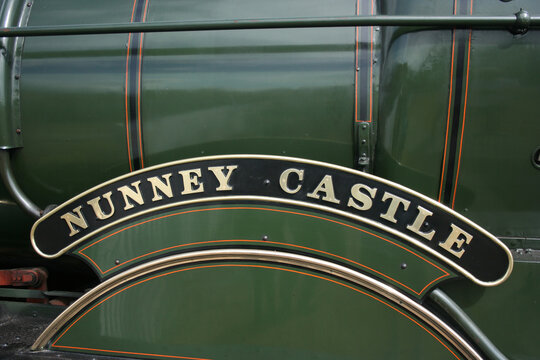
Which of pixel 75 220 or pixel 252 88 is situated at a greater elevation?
pixel 252 88

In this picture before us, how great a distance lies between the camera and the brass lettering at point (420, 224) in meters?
1.58

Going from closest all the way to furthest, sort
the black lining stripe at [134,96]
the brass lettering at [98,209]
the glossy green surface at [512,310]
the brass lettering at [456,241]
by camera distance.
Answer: the brass lettering at [456,241], the glossy green surface at [512,310], the brass lettering at [98,209], the black lining stripe at [134,96]

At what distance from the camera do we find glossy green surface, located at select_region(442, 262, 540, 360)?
1687 millimetres

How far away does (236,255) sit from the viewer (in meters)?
1.69

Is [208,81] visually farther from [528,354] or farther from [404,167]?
[528,354]

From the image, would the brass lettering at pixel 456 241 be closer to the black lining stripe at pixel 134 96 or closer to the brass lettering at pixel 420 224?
Result: the brass lettering at pixel 420 224

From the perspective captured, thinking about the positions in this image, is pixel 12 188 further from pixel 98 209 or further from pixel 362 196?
pixel 362 196

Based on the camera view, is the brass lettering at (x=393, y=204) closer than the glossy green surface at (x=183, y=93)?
Yes

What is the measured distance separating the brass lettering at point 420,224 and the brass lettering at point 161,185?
0.96m

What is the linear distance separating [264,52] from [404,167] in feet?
2.62

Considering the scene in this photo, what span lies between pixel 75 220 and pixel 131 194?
29 centimetres

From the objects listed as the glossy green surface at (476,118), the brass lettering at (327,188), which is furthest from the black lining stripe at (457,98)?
the brass lettering at (327,188)

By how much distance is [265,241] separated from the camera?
5.50ft

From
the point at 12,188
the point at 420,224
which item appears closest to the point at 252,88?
the point at 420,224
